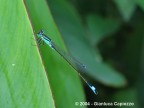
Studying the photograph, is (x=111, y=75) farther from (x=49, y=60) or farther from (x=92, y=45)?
(x=49, y=60)

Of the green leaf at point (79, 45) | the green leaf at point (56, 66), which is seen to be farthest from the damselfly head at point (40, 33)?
the green leaf at point (79, 45)

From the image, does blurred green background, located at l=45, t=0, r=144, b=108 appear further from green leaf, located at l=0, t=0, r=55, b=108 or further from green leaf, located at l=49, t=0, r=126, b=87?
green leaf, located at l=0, t=0, r=55, b=108

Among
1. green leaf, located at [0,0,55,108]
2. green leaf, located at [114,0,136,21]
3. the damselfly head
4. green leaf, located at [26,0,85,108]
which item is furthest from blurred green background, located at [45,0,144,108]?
green leaf, located at [0,0,55,108]

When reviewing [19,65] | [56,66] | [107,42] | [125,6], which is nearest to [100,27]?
[107,42]

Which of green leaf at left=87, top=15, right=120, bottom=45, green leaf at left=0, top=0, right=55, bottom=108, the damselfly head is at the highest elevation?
green leaf at left=87, top=15, right=120, bottom=45

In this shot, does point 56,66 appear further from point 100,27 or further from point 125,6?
point 100,27

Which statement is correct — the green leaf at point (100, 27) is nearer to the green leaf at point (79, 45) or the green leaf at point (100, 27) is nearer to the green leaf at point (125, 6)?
the green leaf at point (79, 45)

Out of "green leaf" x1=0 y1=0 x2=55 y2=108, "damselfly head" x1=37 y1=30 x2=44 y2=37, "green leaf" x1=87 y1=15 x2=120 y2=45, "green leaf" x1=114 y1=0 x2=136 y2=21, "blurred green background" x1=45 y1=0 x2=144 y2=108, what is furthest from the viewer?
"green leaf" x1=87 y1=15 x2=120 y2=45

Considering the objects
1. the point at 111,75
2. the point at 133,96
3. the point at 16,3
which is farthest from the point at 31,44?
the point at 133,96
